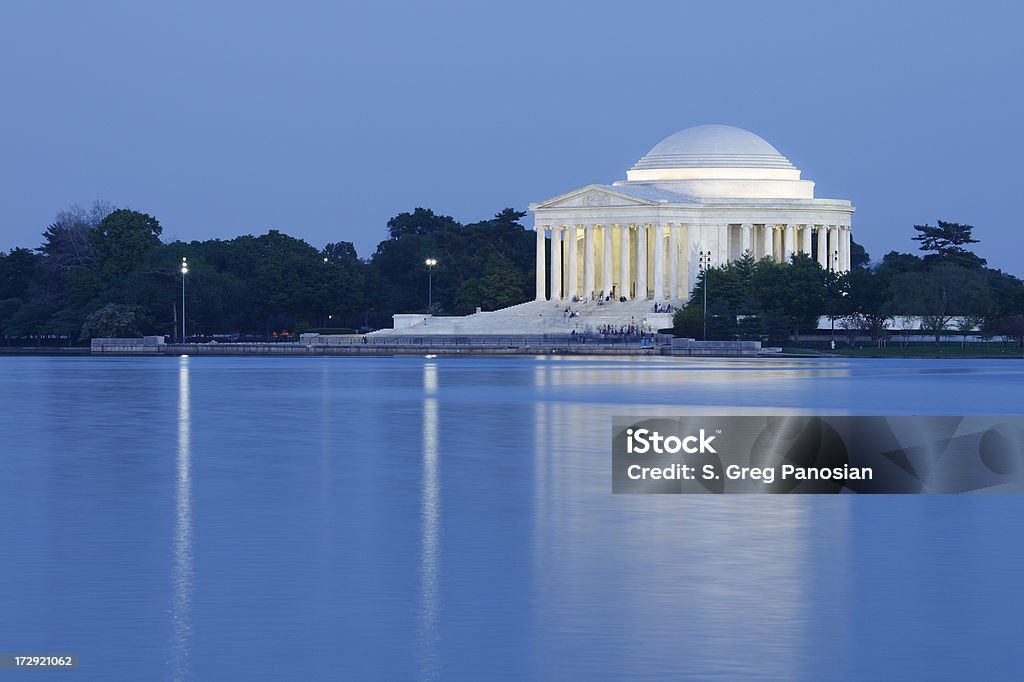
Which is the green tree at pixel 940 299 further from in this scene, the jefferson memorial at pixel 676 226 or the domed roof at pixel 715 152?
the domed roof at pixel 715 152

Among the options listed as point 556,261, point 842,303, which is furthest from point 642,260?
point 842,303

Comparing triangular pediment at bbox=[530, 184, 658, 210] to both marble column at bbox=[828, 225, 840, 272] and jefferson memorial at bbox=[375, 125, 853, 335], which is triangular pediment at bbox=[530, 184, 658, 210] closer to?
jefferson memorial at bbox=[375, 125, 853, 335]

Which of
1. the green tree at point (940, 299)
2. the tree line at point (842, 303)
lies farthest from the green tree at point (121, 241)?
the green tree at point (940, 299)

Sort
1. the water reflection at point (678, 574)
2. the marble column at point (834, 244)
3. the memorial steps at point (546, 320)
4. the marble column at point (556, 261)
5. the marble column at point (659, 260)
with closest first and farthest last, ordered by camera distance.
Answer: the water reflection at point (678, 574)
the memorial steps at point (546, 320)
the marble column at point (659, 260)
the marble column at point (834, 244)
the marble column at point (556, 261)

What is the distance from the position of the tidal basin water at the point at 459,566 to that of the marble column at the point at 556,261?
11763 centimetres

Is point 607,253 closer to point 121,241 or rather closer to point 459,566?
point 121,241

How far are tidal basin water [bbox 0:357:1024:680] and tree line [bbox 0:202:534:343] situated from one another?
104 meters

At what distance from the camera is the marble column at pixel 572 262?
16025 centimetres

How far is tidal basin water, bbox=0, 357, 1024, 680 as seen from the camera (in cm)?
1630

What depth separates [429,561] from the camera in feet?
70.9

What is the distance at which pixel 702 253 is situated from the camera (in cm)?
15812

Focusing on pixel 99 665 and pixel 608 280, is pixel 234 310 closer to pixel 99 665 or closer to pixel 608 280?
pixel 608 280

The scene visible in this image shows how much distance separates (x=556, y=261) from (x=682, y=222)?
471 inches

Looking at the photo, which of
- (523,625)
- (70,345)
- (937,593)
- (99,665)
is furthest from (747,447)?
(70,345)
